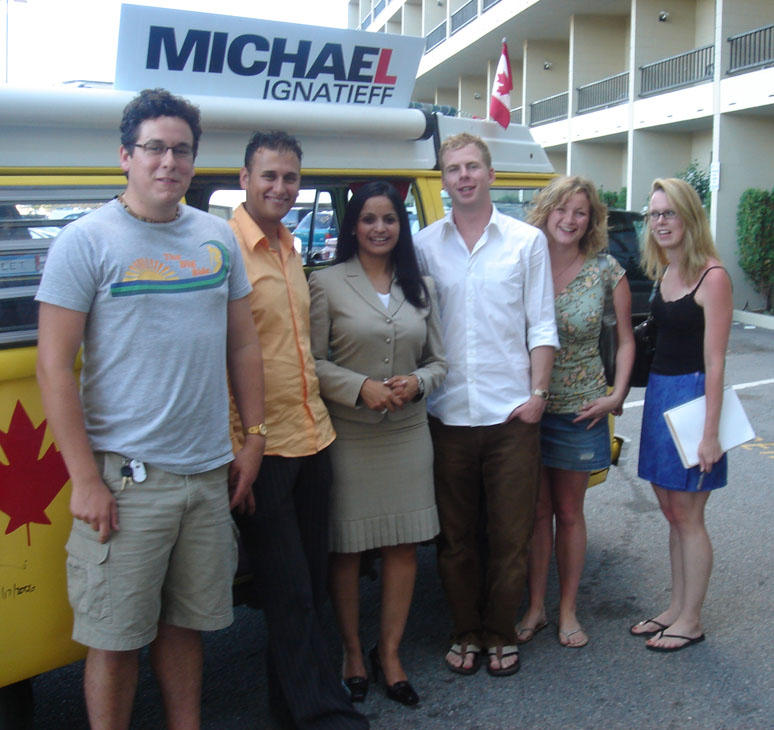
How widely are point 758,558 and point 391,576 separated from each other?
230 cm

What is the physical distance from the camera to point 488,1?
24.6m

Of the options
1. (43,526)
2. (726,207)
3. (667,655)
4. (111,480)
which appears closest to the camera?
(111,480)

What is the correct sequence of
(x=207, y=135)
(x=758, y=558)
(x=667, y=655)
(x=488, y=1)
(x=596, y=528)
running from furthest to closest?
1. (x=488, y=1)
2. (x=596, y=528)
3. (x=758, y=558)
4. (x=667, y=655)
5. (x=207, y=135)

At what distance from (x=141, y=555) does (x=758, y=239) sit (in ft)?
48.2

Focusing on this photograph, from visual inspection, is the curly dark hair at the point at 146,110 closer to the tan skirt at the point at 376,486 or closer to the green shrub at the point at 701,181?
the tan skirt at the point at 376,486

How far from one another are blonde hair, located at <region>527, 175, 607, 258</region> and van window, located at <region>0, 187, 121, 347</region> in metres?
1.84

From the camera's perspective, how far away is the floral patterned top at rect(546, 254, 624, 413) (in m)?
3.35

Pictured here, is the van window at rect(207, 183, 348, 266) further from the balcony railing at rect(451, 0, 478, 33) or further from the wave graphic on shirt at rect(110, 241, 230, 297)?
the balcony railing at rect(451, 0, 478, 33)

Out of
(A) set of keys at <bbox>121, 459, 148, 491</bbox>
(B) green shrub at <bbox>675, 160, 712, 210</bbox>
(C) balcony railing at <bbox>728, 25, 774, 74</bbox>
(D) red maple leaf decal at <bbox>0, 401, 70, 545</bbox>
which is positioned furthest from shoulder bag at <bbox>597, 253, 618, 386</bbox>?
(B) green shrub at <bbox>675, 160, 712, 210</bbox>

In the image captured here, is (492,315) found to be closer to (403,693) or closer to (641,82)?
(403,693)

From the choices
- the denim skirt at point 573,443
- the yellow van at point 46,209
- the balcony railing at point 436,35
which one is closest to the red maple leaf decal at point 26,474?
the yellow van at point 46,209

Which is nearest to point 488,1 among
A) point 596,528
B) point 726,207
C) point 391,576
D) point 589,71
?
point 589,71

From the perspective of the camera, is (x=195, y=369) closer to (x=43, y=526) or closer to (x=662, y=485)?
(x=43, y=526)

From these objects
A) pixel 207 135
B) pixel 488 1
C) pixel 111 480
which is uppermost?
pixel 488 1
